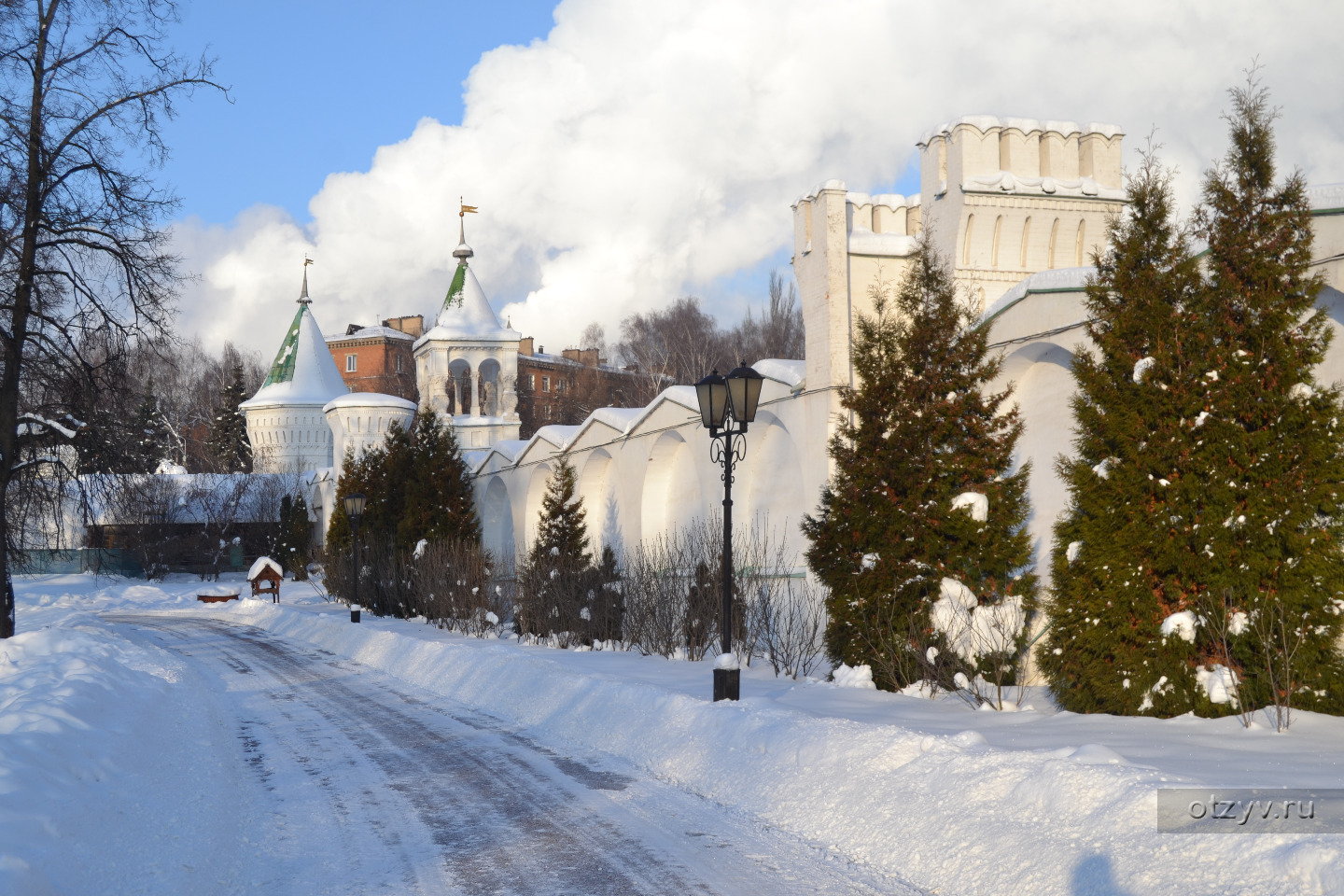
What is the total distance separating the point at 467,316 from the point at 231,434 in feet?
129

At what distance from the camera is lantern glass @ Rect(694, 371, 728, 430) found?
35.7 ft

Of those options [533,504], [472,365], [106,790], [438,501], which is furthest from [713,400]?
[472,365]

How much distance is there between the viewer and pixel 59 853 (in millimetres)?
5977

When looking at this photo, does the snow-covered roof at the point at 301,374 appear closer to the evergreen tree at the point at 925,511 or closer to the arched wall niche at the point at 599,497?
the arched wall niche at the point at 599,497

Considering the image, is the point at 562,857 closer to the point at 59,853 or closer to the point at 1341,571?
the point at 59,853

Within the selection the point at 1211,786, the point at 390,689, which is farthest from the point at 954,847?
the point at 390,689

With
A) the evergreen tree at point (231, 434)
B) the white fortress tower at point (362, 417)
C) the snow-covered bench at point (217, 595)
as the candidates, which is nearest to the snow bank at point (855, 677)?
the snow-covered bench at point (217, 595)

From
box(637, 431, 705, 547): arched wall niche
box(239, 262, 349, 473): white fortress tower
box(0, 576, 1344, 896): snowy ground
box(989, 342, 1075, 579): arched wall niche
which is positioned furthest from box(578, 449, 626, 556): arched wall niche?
box(239, 262, 349, 473): white fortress tower

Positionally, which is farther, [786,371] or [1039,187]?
[786,371]

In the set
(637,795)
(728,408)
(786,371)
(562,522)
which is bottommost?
(637,795)

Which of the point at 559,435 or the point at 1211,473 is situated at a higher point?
the point at 559,435

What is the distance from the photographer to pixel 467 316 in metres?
39.7

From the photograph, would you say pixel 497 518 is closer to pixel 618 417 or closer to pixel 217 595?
pixel 618 417

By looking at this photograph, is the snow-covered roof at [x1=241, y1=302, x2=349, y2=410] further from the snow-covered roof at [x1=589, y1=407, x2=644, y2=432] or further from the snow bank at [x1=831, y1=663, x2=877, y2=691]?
the snow bank at [x1=831, y1=663, x2=877, y2=691]
